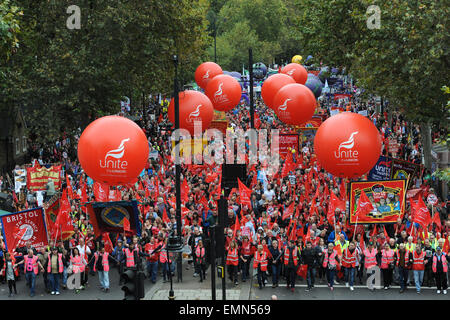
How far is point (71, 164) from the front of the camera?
32.5 metres

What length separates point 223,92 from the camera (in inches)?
1125

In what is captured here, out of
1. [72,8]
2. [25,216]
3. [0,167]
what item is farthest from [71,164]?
[25,216]

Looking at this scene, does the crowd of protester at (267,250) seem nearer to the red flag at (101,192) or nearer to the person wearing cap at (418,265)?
the person wearing cap at (418,265)

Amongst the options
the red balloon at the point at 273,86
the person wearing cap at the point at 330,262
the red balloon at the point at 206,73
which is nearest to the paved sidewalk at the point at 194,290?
the person wearing cap at the point at 330,262

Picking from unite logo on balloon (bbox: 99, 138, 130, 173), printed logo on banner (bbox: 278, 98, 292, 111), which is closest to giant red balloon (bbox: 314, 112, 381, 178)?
unite logo on balloon (bbox: 99, 138, 130, 173)

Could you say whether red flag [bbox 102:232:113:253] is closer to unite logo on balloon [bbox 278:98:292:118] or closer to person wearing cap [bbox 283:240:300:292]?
person wearing cap [bbox 283:240:300:292]

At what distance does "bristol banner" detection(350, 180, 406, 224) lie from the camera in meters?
17.4

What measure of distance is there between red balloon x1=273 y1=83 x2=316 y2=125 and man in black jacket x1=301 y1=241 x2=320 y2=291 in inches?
347

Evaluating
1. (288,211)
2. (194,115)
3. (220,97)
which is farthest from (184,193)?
(220,97)

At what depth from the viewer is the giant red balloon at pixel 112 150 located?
14484 mm

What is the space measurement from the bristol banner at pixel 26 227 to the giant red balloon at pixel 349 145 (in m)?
8.13

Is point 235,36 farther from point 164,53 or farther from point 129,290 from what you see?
point 129,290

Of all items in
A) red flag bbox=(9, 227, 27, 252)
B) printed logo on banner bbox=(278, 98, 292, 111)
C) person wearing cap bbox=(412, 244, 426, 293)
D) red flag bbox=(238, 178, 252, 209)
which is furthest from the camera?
printed logo on banner bbox=(278, 98, 292, 111)

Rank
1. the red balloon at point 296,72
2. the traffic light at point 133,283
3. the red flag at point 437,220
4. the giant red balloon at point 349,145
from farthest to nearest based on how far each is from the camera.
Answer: the red balloon at point 296,72, the red flag at point 437,220, the giant red balloon at point 349,145, the traffic light at point 133,283
